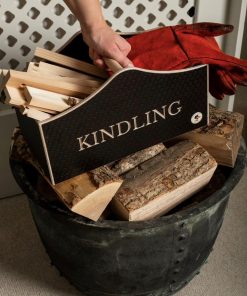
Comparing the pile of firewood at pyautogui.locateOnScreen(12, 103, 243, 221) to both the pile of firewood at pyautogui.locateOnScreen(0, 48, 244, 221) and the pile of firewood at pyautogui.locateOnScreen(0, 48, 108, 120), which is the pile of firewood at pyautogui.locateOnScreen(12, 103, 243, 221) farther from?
the pile of firewood at pyautogui.locateOnScreen(0, 48, 108, 120)

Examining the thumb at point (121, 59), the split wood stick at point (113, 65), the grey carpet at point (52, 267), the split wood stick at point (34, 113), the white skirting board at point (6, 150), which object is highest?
the thumb at point (121, 59)

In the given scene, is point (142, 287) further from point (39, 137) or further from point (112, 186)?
point (39, 137)

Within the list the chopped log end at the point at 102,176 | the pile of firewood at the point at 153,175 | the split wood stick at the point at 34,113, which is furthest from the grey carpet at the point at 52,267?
the split wood stick at the point at 34,113

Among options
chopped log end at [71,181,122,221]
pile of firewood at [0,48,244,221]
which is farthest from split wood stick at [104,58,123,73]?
chopped log end at [71,181,122,221]

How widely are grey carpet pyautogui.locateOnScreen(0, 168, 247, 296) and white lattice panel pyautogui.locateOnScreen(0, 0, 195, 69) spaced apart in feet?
1.63

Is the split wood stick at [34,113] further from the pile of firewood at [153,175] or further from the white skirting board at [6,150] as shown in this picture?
the white skirting board at [6,150]

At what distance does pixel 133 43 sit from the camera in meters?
0.93

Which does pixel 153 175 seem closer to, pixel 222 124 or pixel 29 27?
pixel 222 124

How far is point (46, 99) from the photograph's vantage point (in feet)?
2.44

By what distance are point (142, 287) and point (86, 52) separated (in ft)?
1.80

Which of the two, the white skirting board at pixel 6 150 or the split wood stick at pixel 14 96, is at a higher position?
the split wood stick at pixel 14 96

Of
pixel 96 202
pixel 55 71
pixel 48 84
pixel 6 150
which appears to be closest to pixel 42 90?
pixel 48 84

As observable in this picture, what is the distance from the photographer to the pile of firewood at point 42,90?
0.74 meters

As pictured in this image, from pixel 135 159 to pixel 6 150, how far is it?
58cm
